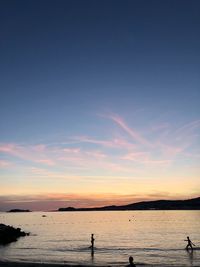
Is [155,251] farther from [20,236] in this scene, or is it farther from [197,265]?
[20,236]

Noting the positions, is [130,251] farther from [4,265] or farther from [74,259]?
[4,265]

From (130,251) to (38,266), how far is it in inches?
1015

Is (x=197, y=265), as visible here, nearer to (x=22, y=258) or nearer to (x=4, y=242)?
(x=22, y=258)

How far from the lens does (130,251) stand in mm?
65688

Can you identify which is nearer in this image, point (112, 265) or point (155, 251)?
point (112, 265)

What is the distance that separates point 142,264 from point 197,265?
23.2 ft

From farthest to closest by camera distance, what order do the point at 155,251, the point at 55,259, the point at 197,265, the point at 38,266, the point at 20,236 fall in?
the point at 20,236
the point at 155,251
the point at 55,259
the point at 197,265
the point at 38,266

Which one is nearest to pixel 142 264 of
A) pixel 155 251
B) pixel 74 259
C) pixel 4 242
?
pixel 74 259

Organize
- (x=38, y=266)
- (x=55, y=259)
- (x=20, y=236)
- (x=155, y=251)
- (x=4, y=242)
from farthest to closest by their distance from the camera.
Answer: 1. (x=20, y=236)
2. (x=4, y=242)
3. (x=155, y=251)
4. (x=55, y=259)
5. (x=38, y=266)

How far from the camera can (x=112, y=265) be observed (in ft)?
160

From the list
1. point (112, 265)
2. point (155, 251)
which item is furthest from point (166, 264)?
point (155, 251)

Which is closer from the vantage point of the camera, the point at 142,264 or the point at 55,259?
the point at 142,264

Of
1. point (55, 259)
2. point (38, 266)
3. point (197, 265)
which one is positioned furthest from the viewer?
point (55, 259)

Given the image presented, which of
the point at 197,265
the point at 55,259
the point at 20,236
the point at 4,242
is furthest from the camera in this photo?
the point at 20,236
